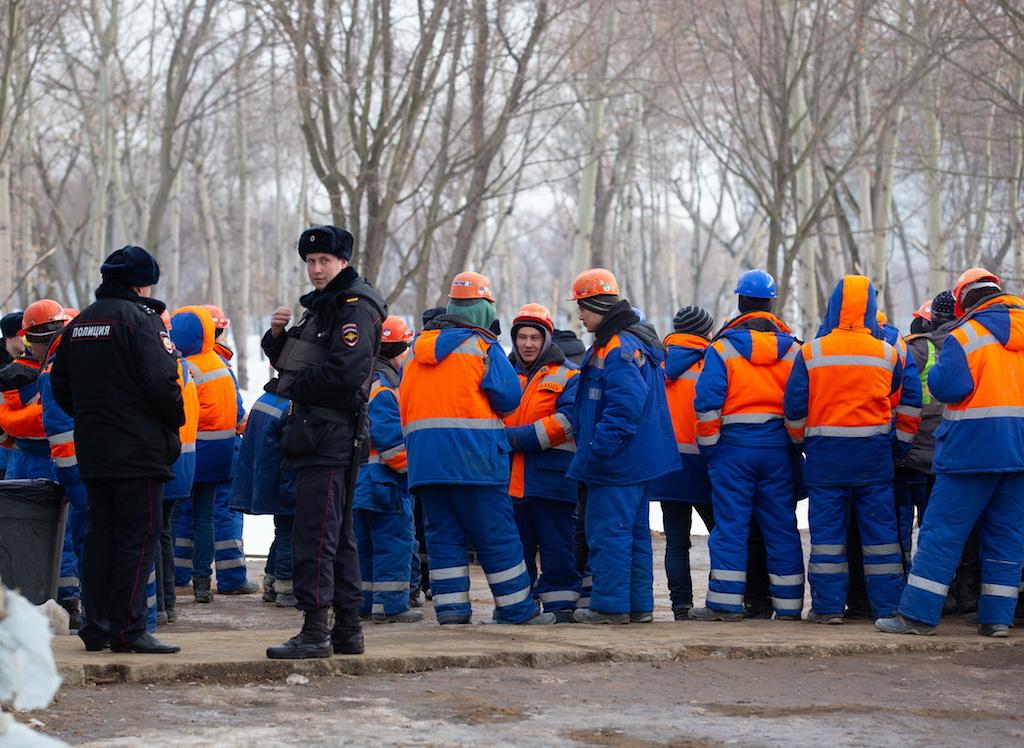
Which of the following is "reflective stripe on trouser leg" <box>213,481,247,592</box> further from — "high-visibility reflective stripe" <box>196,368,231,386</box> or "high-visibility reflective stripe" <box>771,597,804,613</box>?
"high-visibility reflective stripe" <box>771,597,804,613</box>

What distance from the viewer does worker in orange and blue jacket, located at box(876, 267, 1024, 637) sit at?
321 inches

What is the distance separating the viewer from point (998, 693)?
21.9ft

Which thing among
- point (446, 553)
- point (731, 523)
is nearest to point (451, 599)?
point (446, 553)

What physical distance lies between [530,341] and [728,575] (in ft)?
6.51

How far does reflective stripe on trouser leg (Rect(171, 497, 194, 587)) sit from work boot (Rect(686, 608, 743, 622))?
4.06 m

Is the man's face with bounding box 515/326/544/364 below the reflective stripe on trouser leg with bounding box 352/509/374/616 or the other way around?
the other way around

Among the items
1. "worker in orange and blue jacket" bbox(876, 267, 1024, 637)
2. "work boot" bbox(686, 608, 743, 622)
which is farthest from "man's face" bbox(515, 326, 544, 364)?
"worker in orange and blue jacket" bbox(876, 267, 1024, 637)

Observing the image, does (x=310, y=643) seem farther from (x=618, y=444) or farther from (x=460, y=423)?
(x=618, y=444)

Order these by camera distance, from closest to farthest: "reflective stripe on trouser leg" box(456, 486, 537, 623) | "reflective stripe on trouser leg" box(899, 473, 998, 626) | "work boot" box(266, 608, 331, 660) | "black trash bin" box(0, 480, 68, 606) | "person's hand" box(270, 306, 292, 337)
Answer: "work boot" box(266, 608, 331, 660) → "person's hand" box(270, 306, 292, 337) → "reflective stripe on trouser leg" box(899, 473, 998, 626) → "black trash bin" box(0, 480, 68, 606) → "reflective stripe on trouser leg" box(456, 486, 537, 623)

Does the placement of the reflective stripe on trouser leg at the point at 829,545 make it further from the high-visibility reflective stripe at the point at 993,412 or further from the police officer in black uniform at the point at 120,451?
the police officer in black uniform at the point at 120,451

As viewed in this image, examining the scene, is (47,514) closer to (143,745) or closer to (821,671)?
(143,745)

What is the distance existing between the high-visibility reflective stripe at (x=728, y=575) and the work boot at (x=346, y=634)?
285cm

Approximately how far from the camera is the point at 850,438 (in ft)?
28.7

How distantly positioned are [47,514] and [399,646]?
2525 mm
